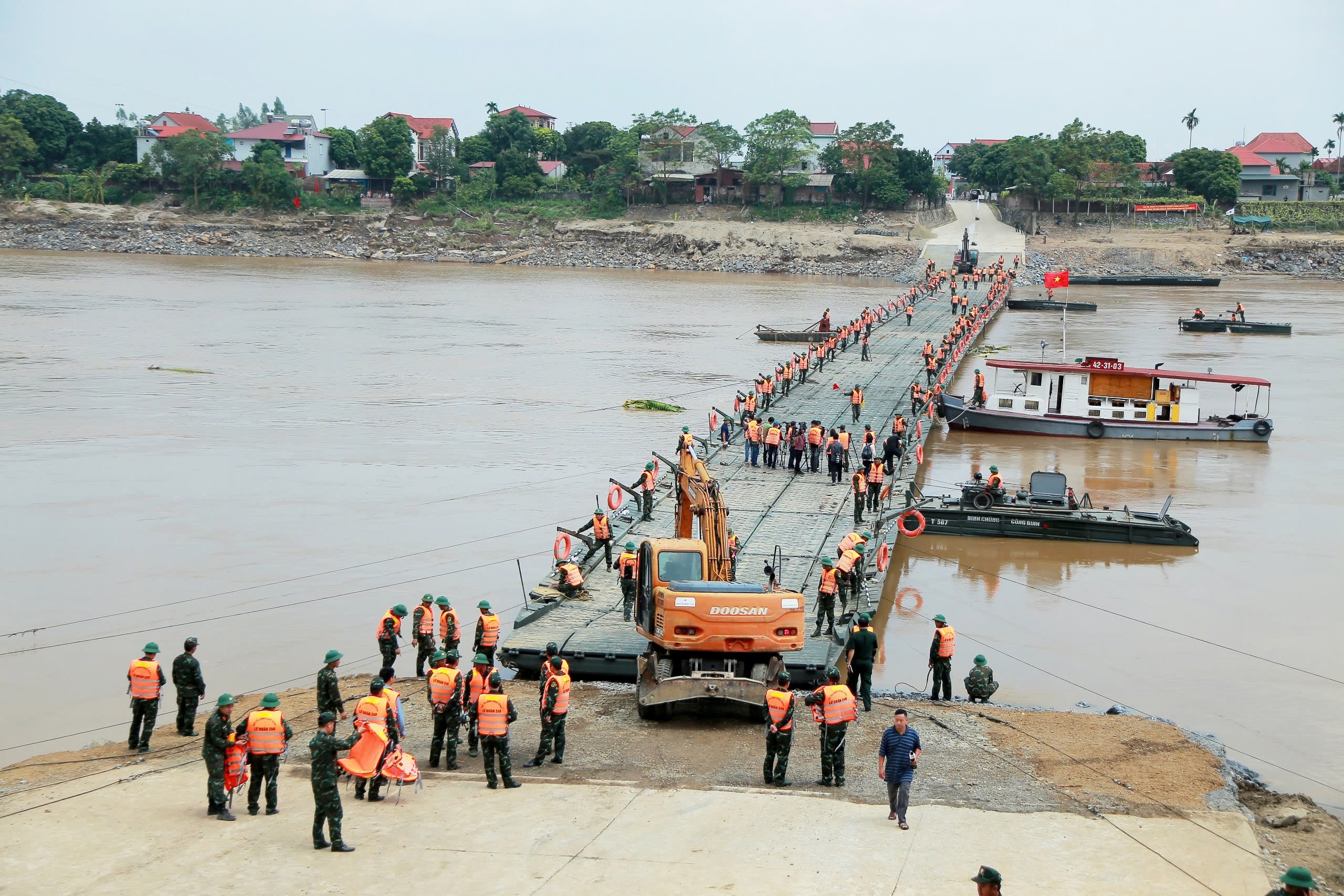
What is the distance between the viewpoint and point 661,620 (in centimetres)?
1412

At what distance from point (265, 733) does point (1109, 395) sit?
2883cm

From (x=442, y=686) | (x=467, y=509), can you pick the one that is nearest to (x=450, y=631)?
(x=442, y=686)

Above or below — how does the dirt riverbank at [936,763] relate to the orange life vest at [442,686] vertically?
below

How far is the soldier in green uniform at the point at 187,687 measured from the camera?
13.4 m

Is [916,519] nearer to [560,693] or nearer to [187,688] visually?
[560,693]

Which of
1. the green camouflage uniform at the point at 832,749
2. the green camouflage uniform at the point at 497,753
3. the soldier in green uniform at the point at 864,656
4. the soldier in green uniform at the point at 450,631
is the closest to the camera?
the green camouflage uniform at the point at 497,753

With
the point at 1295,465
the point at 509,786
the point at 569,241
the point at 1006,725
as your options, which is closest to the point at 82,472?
the point at 509,786

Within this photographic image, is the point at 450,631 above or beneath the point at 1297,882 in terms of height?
beneath

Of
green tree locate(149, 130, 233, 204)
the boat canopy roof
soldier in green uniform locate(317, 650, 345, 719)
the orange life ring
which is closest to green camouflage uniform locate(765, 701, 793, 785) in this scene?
soldier in green uniform locate(317, 650, 345, 719)

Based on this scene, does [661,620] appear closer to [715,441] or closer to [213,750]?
[213,750]

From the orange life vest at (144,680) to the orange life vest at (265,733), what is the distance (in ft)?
7.35

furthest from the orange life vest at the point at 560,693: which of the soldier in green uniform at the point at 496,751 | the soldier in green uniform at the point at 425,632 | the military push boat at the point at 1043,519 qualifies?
the military push boat at the point at 1043,519

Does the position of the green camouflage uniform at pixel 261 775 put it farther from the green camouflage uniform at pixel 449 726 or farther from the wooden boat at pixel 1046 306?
the wooden boat at pixel 1046 306

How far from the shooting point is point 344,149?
406 ft
